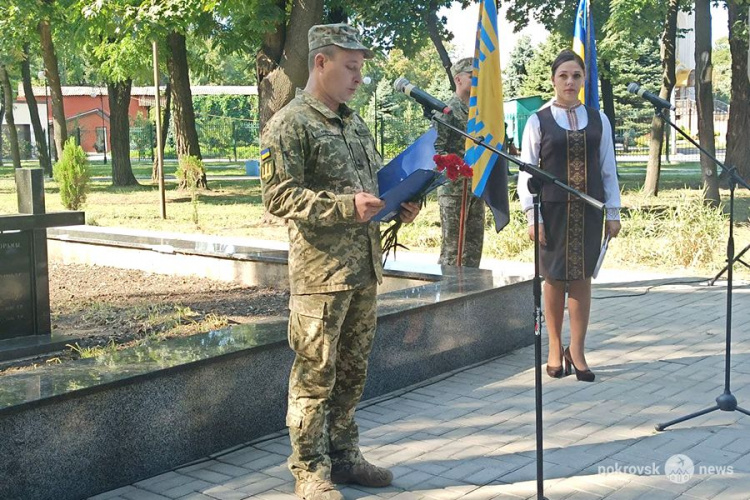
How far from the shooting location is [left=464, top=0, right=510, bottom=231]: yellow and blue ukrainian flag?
7387 millimetres

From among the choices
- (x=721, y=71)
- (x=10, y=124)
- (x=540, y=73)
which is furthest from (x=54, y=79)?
(x=721, y=71)

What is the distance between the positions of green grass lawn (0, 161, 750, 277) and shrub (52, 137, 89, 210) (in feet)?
1.70

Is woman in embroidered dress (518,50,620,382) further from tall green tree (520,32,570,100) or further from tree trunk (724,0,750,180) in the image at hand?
tall green tree (520,32,570,100)

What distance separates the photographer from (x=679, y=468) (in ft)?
15.3

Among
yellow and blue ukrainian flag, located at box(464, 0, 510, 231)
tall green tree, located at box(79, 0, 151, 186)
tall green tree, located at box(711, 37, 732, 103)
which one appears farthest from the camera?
tall green tree, located at box(711, 37, 732, 103)

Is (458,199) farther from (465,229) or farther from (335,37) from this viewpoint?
(335,37)

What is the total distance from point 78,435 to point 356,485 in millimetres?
1329

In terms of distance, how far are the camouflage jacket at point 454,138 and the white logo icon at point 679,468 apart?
3515 millimetres

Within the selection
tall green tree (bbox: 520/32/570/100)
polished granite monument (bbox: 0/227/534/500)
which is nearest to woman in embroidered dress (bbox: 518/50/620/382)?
polished granite monument (bbox: 0/227/534/500)

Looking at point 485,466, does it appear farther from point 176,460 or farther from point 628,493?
point 176,460

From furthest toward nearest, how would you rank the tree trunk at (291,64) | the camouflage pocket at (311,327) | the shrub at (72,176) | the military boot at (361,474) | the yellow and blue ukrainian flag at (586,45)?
the shrub at (72,176), the tree trunk at (291,64), the yellow and blue ukrainian flag at (586,45), the military boot at (361,474), the camouflage pocket at (311,327)

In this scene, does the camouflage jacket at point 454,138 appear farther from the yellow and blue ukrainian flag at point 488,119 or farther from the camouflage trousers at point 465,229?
the yellow and blue ukrainian flag at point 488,119

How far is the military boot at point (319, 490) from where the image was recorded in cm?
413

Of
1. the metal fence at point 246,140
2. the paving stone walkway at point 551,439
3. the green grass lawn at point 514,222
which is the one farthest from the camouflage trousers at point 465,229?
the metal fence at point 246,140
